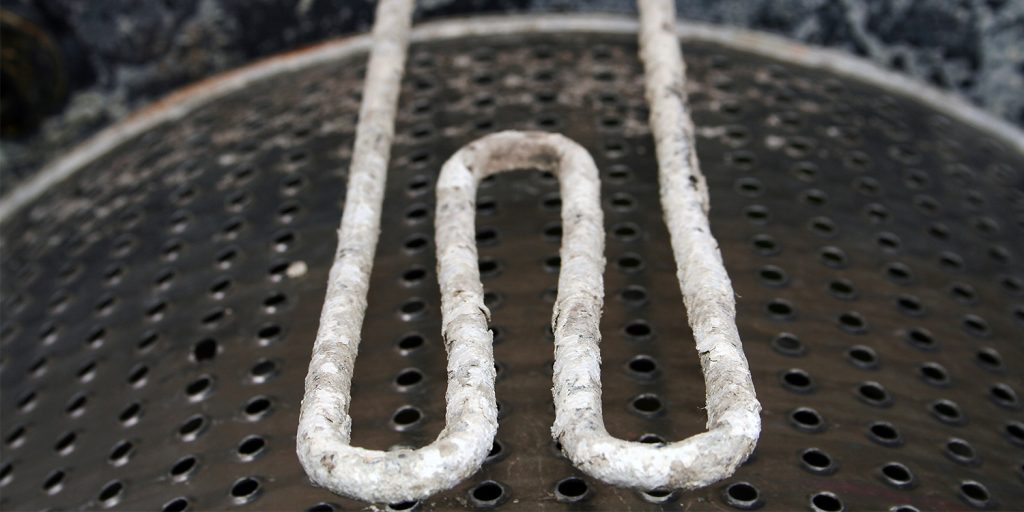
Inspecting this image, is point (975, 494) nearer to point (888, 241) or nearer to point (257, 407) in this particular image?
point (888, 241)

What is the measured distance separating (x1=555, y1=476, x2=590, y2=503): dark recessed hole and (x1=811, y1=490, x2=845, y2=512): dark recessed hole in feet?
0.67

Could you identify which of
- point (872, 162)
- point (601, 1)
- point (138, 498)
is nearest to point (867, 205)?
point (872, 162)

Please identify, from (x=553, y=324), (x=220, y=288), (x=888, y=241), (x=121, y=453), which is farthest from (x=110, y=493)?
(x=888, y=241)

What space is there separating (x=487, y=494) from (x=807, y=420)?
32cm

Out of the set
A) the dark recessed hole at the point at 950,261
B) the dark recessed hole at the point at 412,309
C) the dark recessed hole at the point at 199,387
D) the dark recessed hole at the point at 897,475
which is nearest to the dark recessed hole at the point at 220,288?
the dark recessed hole at the point at 199,387

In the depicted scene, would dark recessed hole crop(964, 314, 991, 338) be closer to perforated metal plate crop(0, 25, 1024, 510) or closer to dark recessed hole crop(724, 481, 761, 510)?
perforated metal plate crop(0, 25, 1024, 510)

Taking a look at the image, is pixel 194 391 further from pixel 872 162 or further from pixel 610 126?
pixel 872 162

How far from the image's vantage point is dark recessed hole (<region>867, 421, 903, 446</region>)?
Result: 0.98 m

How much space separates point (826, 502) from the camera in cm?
91

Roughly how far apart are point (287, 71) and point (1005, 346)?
1.14 m

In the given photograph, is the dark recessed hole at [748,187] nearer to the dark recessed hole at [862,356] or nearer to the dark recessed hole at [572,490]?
the dark recessed hole at [862,356]

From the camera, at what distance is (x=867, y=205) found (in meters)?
1.27

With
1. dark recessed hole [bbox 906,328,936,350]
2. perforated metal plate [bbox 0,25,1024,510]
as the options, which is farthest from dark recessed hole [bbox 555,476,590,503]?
dark recessed hole [bbox 906,328,936,350]

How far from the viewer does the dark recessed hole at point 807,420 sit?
977 mm
